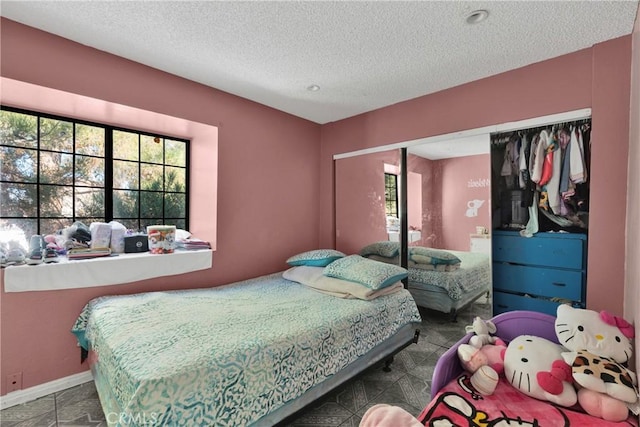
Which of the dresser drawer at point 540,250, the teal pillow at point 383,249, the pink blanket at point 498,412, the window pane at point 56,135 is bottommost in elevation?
the pink blanket at point 498,412

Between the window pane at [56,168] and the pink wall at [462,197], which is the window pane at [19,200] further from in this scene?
the pink wall at [462,197]

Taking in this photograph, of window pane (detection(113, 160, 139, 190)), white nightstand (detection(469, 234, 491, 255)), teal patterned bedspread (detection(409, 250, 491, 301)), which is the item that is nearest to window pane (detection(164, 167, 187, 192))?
window pane (detection(113, 160, 139, 190))

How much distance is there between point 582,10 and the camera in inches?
67.6

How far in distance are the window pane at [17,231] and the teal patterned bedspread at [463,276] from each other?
3.48 m

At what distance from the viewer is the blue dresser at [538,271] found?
86.8 inches

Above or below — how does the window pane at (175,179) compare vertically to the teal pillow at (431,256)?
above

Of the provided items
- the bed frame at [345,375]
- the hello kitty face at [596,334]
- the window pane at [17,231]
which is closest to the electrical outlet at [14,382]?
the window pane at [17,231]

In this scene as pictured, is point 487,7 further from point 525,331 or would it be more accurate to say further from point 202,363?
point 202,363

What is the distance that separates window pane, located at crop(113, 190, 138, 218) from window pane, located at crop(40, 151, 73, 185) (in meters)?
0.36

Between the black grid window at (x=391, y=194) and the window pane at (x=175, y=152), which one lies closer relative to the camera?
the window pane at (x=175, y=152)

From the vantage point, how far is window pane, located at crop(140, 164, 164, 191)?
289 cm

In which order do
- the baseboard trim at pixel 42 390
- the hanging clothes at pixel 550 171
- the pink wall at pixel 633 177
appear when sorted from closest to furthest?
the pink wall at pixel 633 177, the baseboard trim at pixel 42 390, the hanging clothes at pixel 550 171

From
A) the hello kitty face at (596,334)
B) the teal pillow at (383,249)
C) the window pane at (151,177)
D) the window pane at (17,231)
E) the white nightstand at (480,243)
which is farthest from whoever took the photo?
the teal pillow at (383,249)

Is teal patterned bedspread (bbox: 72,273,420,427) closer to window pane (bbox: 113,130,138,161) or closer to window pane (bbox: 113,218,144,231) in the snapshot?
window pane (bbox: 113,218,144,231)
